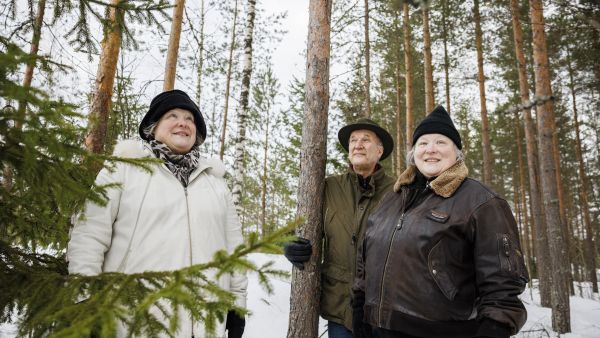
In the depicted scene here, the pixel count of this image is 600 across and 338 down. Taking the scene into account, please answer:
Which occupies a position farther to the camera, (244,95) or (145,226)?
(244,95)

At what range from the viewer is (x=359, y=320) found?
271 centimetres

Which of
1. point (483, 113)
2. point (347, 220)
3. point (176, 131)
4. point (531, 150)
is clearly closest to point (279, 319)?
point (347, 220)

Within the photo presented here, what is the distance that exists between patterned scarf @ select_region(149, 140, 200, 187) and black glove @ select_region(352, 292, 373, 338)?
1510 mm

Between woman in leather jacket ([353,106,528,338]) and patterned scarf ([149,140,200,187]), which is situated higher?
patterned scarf ([149,140,200,187])

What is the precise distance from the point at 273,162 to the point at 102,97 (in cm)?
1798

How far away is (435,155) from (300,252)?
140 centimetres

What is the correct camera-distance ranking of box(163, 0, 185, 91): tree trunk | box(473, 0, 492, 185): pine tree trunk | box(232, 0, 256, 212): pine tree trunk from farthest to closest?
1. box(473, 0, 492, 185): pine tree trunk
2. box(232, 0, 256, 212): pine tree trunk
3. box(163, 0, 185, 91): tree trunk

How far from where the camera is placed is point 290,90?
15.7 metres

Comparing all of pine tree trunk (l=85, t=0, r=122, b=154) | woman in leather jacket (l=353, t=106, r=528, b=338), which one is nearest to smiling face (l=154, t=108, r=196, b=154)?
woman in leather jacket (l=353, t=106, r=528, b=338)

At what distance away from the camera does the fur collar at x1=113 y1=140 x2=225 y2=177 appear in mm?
1984

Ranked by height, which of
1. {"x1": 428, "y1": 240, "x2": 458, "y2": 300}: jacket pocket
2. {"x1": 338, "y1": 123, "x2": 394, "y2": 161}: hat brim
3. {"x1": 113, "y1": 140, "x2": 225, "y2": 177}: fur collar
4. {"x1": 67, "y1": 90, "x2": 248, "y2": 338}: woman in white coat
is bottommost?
{"x1": 428, "y1": 240, "x2": 458, "y2": 300}: jacket pocket

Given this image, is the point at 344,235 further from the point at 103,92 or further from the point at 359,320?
the point at 103,92

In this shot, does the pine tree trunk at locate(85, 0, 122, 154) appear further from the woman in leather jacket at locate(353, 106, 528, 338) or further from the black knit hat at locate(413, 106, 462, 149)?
the black knit hat at locate(413, 106, 462, 149)

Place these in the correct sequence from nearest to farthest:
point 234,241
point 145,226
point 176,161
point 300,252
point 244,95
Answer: point 145,226 → point 176,161 → point 234,241 → point 300,252 → point 244,95
